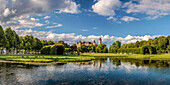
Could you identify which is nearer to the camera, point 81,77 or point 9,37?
point 81,77

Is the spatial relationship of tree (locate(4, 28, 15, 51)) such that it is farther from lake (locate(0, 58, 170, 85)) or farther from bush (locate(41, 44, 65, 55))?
lake (locate(0, 58, 170, 85))

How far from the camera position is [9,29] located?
8250cm

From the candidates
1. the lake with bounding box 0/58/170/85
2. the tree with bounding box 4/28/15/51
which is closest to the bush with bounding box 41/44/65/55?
the tree with bounding box 4/28/15/51

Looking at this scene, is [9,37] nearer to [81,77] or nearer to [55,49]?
[55,49]

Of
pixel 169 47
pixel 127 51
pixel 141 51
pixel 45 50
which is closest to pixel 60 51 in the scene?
pixel 45 50

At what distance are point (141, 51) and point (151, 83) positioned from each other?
98.2 metres

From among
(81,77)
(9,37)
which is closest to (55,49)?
(9,37)

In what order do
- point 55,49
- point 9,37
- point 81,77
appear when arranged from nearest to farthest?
point 81,77
point 9,37
point 55,49

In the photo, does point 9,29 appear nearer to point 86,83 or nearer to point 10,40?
point 10,40

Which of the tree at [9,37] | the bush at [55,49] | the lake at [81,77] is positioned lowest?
the lake at [81,77]

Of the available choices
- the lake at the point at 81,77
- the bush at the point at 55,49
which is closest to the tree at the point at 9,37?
the bush at the point at 55,49

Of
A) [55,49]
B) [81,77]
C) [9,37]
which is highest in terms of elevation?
[9,37]

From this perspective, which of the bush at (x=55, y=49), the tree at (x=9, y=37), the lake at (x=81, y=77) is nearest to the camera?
the lake at (x=81, y=77)

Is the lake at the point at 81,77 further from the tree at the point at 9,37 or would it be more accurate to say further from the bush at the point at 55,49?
the bush at the point at 55,49
